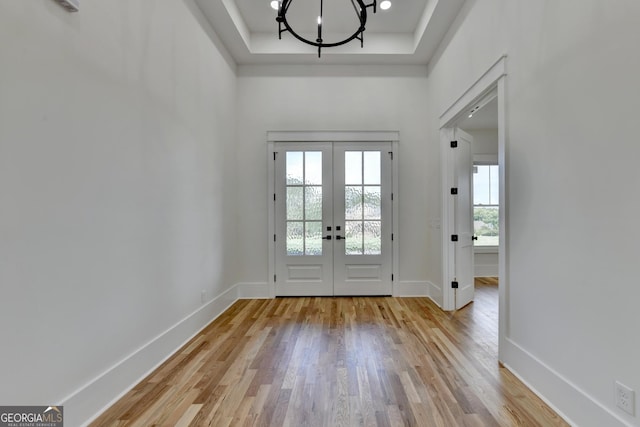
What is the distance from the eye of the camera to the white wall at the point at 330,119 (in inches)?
167

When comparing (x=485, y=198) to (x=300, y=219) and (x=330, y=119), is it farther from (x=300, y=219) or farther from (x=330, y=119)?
(x=300, y=219)

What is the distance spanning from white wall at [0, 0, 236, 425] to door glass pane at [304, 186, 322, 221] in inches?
67.9

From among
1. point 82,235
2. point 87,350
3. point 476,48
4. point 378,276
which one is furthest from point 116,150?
point 378,276

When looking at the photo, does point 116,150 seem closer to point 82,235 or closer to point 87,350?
point 82,235

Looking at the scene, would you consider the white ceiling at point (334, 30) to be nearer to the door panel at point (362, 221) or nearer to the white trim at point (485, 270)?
the door panel at point (362, 221)

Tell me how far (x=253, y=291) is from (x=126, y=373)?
2300 mm

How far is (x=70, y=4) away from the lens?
1.55 m

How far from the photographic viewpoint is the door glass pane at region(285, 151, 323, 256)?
14.0 feet

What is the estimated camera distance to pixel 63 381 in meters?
1.54

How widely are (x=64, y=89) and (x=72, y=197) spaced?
585mm

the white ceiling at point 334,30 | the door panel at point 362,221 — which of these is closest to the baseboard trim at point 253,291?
the door panel at point 362,221

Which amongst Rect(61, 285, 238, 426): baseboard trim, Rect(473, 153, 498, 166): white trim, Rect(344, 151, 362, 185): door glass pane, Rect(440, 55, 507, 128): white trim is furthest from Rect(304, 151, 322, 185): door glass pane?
Rect(473, 153, 498, 166): white trim

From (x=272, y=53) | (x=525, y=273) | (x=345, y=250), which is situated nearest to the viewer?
(x=525, y=273)

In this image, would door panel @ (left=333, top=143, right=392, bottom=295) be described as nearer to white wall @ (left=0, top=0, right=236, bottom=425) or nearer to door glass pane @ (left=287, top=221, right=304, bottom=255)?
door glass pane @ (left=287, top=221, right=304, bottom=255)
